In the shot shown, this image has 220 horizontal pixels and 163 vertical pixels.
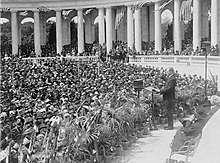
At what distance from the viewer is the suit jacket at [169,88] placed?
26.5 metres

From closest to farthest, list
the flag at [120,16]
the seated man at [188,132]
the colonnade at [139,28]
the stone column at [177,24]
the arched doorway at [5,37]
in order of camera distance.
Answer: the seated man at [188,132]
the colonnade at [139,28]
the stone column at [177,24]
the flag at [120,16]
the arched doorway at [5,37]

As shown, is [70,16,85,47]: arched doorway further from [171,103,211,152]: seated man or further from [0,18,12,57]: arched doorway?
[171,103,211,152]: seated man

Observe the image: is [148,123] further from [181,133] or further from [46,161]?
[46,161]

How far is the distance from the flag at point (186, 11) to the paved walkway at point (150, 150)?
57.6m

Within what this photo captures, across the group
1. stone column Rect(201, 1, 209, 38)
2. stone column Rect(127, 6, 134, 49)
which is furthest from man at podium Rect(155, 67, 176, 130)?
stone column Rect(201, 1, 209, 38)

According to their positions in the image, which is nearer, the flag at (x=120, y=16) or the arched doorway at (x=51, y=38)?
the flag at (x=120, y=16)

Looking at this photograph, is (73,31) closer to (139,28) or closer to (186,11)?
(139,28)

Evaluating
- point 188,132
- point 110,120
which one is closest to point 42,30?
point 110,120

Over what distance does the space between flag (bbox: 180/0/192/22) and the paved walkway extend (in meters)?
57.6

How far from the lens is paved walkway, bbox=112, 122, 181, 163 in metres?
20.7

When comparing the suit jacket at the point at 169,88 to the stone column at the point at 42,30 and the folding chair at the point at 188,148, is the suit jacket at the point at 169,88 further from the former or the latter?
the stone column at the point at 42,30

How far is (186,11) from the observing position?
82.6m

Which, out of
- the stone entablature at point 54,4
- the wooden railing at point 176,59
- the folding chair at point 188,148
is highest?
the stone entablature at point 54,4

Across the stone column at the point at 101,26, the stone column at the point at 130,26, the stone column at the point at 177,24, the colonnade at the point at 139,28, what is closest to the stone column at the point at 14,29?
the colonnade at the point at 139,28
